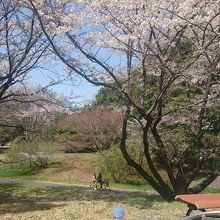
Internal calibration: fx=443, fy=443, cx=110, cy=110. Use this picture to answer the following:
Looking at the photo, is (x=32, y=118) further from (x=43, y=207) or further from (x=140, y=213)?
(x=140, y=213)

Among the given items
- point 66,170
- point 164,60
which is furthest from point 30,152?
point 164,60

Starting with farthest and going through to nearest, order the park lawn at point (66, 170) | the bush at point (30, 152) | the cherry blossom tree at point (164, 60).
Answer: the bush at point (30, 152) < the park lawn at point (66, 170) < the cherry blossom tree at point (164, 60)

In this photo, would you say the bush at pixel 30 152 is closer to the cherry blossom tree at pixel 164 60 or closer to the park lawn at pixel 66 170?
the park lawn at pixel 66 170

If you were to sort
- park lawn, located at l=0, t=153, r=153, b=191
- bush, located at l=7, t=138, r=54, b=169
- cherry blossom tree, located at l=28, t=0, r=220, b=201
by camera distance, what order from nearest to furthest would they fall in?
cherry blossom tree, located at l=28, t=0, r=220, b=201 → park lawn, located at l=0, t=153, r=153, b=191 → bush, located at l=7, t=138, r=54, b=169

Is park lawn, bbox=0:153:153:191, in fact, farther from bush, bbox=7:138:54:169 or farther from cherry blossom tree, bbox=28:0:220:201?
cherry blossom tree, bbox=28:0:220:201

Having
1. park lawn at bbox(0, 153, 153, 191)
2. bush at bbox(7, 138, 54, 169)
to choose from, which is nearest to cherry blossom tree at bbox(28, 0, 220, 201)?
park lawn at bbox(0, 153, 153, 191)

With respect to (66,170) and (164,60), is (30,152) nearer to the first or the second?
(66,170)

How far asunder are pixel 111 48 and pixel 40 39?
3.25 meters

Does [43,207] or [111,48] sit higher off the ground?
[111,48]

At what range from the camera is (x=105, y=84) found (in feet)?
38.1

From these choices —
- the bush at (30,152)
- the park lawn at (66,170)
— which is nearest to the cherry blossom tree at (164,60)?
the park lawn at (66,170)

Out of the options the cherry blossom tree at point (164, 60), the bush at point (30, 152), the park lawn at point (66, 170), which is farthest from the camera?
the bush at point (30, 152)

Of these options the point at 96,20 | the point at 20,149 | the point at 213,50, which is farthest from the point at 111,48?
the point at 20,149

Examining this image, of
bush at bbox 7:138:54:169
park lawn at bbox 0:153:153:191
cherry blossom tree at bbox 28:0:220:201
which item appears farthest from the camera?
bush at bbox 7:138:54:169
